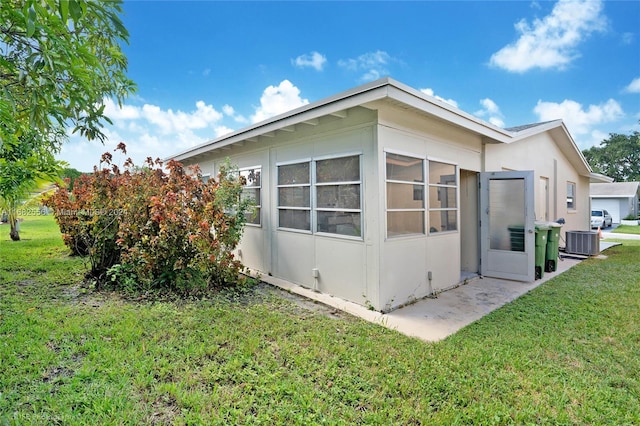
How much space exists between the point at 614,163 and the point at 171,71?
178 ft

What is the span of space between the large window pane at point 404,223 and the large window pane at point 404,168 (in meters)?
0.60

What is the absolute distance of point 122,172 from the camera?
23.2 feet

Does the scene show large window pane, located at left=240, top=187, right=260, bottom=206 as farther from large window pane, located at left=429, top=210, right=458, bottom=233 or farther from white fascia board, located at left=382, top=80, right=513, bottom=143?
white fascia board, located at left=382, top=80, right=513, bottom=143

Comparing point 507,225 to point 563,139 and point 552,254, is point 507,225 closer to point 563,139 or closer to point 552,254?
point 552,254

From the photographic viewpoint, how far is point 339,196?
5.74 m

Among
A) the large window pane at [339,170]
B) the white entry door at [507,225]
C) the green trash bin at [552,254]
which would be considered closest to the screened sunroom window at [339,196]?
the large window pane at [339,170]

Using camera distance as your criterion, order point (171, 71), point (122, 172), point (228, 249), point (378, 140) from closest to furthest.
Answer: point (378, 140) < point (228, 249) < point (122, 172) < point (171, 71)

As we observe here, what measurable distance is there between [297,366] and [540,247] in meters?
6.79

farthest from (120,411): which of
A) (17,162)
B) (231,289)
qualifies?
(17,162)

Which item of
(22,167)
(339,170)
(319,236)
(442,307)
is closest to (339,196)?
(339,170)

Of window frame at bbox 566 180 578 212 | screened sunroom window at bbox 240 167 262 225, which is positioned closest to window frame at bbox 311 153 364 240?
screened sunroom window at bbox 240 167 262 225

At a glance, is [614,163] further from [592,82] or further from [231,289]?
[231,289]

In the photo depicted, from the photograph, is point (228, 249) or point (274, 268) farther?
point (274, 268)

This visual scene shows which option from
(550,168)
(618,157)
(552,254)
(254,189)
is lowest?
(552,254)
